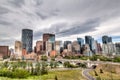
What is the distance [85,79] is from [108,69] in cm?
4245

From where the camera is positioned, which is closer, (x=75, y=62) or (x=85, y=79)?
(x=85, y=79)

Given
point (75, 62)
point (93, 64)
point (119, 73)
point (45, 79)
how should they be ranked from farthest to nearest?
point (75, 62)
point (93, 64)
point (119, 73)
point (45, 79)

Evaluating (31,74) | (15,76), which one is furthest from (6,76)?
(31,74)

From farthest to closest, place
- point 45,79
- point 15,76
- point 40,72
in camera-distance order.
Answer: point 40,72 < point 15,76 < point 45,79

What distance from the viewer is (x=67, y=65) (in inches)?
6516

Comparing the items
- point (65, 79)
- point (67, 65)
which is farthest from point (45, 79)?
point (67, 65)

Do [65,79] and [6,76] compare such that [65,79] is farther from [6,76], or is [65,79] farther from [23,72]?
[6,76]

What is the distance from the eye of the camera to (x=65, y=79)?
9431 cm

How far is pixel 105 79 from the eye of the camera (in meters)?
92.6

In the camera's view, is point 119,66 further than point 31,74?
Yes

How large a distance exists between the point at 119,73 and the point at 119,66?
23.2 ft

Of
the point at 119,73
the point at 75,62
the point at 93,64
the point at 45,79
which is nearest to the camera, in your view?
the point at 45,79

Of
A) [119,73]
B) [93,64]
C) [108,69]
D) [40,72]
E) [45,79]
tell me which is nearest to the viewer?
[45,79]

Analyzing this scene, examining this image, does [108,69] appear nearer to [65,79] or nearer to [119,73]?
[119,73]
